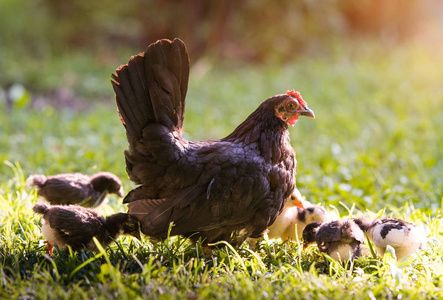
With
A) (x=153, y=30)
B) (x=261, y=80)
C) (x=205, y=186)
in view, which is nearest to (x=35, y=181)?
(x=205, y=186)

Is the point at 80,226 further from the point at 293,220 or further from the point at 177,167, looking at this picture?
the point at 293,220

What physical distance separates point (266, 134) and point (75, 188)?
1898 mm

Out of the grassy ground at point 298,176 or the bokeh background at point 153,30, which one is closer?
the grassy ground at point 298,176

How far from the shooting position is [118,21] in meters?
13.3

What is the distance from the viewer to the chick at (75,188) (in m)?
4.27

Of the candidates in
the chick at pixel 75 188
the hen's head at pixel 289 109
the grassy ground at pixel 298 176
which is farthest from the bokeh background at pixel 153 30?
the hen's head at pixel 289 109

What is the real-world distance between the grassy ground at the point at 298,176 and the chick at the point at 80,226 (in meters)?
0.11

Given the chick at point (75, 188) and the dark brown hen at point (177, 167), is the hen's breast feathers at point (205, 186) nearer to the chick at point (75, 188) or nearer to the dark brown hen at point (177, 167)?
the dark brown hen at point (177, 167)

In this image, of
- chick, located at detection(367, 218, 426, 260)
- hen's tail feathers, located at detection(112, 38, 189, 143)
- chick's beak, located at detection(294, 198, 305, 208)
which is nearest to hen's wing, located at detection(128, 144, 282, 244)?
hen's tail feathers, located at detection(112, 38, 189, 143)

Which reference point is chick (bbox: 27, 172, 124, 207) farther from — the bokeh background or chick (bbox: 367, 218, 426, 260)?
the bokeh background

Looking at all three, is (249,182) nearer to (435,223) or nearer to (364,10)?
(435,223)

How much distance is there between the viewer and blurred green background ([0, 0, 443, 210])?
5961 millimetres

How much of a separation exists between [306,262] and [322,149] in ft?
11.4

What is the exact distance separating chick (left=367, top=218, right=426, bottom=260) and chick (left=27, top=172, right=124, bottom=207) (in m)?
2.35
